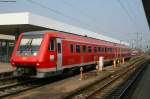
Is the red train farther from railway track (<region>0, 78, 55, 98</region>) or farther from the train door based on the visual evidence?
railway track (<region>0, 78, 55, 98</region>)

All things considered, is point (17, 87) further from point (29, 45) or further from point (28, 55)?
point (29, 45)

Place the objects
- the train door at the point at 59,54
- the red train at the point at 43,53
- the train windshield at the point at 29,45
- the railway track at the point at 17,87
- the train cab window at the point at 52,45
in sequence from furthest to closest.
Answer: the train door at the point at 59,54 → the train cab window at the point at 52,45 → the train windshield at the point at 29,45 → the red train at the point at 43,53 → the railway track at the point at 17,87

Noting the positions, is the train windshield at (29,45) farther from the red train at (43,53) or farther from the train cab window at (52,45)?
the train cab window at (52,45)

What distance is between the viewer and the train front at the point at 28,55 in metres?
15.7

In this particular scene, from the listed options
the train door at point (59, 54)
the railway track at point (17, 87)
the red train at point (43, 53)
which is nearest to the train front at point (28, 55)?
the red train at point (43, 53)

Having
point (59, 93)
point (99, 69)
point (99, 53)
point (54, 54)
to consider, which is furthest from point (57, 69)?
point (99, 53)

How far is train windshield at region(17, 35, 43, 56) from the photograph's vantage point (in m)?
16.3

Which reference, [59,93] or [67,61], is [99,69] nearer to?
[67,61]

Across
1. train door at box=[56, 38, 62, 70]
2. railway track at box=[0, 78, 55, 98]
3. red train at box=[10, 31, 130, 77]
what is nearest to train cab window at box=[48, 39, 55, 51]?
red train at box=[10, 31, 130, 77]

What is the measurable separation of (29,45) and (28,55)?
0.82 metres

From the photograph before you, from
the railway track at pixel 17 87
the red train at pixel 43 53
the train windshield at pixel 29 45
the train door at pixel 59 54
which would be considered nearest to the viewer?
the railway track at pixel 17 87

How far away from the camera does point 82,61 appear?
22359 millimetres

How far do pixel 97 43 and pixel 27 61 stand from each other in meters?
13.4

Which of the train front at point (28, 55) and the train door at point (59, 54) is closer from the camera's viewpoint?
the train front at point (28, 55)
